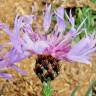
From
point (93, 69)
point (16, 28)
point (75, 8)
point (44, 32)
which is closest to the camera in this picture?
point (16, 28)

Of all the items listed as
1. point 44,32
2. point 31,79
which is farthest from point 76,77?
point 44,32

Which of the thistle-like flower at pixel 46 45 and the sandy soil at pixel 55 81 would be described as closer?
the thistle-like flower at pixel 46 45

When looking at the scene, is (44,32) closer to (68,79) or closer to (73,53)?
(73,53)

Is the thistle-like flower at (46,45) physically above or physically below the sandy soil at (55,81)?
above

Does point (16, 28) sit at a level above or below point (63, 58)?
above

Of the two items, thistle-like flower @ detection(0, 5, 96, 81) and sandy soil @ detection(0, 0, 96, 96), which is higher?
thistle-like flower @ detection(0, 5, 96, 81)

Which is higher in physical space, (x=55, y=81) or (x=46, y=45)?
(x=46, y=45)

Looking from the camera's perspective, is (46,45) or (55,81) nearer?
(46,45)

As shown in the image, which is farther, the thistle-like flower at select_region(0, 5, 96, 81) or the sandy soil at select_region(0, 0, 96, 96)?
the sandy soil at select_region(0, 0, 96, 96)
